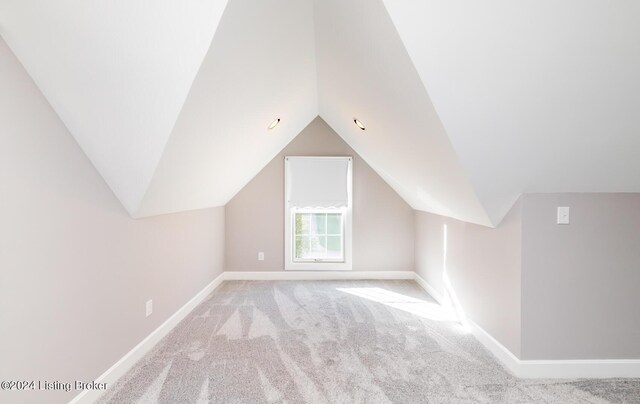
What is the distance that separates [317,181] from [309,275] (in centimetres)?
134

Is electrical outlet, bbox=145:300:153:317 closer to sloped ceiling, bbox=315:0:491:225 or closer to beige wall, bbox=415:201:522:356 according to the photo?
sloped ceiling, bbox=315:0:491:225

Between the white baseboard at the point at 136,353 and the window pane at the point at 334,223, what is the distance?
2.06 metres

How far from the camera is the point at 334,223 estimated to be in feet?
17.6

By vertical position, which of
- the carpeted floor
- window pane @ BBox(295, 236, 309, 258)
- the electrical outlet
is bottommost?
the carpeted floor

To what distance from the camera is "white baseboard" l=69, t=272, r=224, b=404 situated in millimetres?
2072

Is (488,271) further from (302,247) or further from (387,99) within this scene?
(302,247)

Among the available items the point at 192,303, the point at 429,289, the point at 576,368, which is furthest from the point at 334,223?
the point at 576,368

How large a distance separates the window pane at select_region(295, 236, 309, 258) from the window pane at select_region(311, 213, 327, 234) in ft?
0.58

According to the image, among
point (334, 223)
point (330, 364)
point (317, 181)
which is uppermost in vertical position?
point (317, 181)

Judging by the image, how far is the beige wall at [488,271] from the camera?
2547 mm

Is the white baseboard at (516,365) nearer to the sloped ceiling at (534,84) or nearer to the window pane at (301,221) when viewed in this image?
the sloped ceiling at (534,84)

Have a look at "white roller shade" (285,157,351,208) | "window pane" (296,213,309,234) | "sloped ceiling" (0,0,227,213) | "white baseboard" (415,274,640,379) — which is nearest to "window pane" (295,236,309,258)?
"window pane" (296,213,309,234)

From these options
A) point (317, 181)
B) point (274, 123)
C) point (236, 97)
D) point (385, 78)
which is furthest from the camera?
point (317, 181)

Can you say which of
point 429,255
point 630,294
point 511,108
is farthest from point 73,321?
point 429,255
